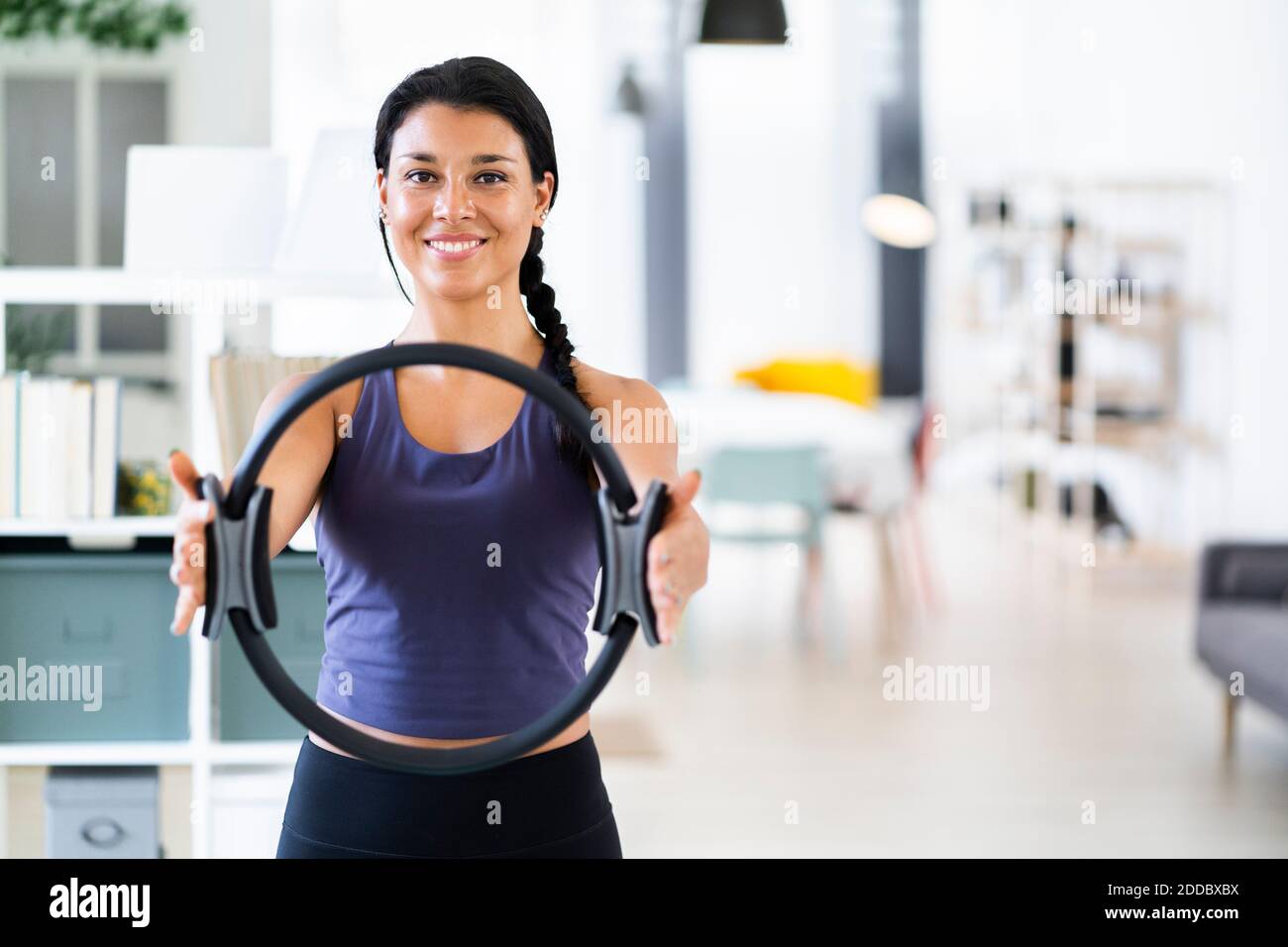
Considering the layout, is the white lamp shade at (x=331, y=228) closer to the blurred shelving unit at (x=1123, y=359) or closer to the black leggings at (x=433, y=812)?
the black leggings at (x=433, y=812)

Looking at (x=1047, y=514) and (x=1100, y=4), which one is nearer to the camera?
(x=1047, y=514)

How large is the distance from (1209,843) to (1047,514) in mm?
3336

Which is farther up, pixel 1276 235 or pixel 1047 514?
pixel 1276 235

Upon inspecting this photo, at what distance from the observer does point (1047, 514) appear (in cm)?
599

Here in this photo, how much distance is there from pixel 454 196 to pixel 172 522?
47.2 inches

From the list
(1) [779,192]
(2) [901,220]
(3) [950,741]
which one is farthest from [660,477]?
(1) [779,192]

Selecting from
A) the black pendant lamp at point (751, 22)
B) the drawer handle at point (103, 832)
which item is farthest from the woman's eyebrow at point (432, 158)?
the black pendant lamp at point (751, 22)

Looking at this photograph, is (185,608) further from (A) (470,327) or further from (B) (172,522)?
(B) (172,522)

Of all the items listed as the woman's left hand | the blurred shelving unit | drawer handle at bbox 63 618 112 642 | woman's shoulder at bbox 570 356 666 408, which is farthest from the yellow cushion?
the woman's left hand

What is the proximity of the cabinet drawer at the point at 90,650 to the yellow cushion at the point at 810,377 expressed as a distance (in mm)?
5798

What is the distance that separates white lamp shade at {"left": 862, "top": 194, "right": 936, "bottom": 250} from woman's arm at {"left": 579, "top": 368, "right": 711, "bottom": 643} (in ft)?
20.2

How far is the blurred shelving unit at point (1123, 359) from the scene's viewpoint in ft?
18.8

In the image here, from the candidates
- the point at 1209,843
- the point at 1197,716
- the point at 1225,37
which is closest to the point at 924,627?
the point at 1197,716
